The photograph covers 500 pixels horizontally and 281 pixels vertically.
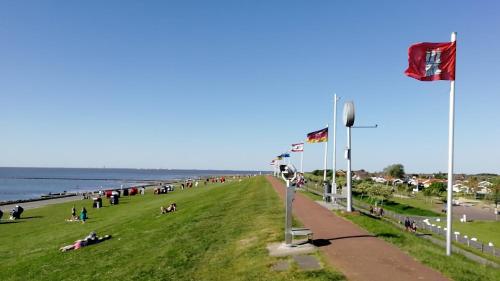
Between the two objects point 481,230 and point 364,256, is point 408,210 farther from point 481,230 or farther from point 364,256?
point 364,256

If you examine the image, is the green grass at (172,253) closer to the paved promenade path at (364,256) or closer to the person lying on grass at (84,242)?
the person lying on grass at (84,242)

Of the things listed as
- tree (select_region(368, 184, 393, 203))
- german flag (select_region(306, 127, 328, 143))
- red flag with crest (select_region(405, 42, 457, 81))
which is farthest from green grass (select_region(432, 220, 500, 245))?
red flag with crest (select_region(405, 42, 457, 81))

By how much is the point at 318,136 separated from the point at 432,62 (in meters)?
19.2

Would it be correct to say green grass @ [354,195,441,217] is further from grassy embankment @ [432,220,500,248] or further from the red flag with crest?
the red flag with crest

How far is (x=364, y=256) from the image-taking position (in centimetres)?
1123

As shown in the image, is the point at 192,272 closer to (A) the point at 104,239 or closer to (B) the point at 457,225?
(A) the point at 104,239

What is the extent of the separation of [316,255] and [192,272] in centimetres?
373

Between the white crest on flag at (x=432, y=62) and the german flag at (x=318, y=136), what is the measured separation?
60.4 feet

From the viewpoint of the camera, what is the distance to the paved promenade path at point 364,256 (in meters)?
9.46

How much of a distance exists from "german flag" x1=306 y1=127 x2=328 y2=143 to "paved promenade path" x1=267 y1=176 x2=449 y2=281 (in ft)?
50.9

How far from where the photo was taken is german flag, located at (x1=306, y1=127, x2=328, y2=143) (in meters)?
32.0

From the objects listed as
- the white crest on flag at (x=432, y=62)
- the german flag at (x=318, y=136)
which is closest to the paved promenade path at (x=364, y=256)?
the white crest on flag at (x=432, y=62)

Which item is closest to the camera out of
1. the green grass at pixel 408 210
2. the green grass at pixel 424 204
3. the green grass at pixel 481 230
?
the green grass at pixel 481 230

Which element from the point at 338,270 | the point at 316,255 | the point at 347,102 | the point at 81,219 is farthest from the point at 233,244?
the point at 81,219
